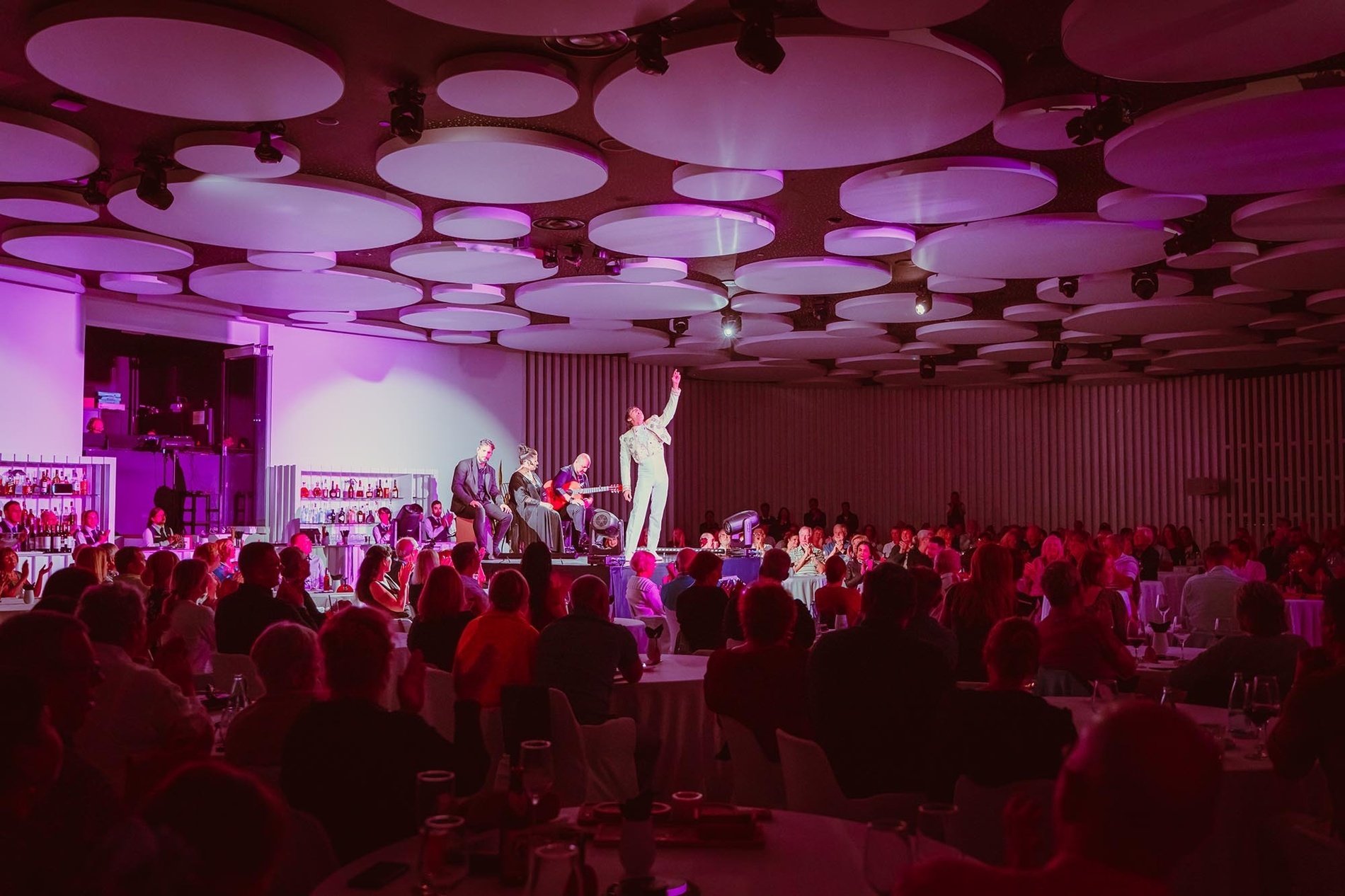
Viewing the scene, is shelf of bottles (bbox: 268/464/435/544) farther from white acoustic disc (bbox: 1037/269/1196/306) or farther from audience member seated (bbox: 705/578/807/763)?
audience member seated (bbox: 705/578/807/763)

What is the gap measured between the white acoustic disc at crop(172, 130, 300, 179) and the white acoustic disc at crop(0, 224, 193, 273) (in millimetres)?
2485

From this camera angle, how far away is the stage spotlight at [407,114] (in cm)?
636

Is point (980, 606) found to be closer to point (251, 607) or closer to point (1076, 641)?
point (1076, 641)

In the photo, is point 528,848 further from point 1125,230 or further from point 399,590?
point 1125,230

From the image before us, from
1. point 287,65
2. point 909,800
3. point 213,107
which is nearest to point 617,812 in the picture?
point 909,800

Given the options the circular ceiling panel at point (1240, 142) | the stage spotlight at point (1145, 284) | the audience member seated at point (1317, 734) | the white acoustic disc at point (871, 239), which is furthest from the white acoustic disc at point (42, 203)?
the stage spotlight at point (1145, 284)

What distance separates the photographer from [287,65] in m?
5.73

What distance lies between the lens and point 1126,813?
150 cm

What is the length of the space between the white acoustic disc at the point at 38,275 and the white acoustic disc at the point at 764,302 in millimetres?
7621

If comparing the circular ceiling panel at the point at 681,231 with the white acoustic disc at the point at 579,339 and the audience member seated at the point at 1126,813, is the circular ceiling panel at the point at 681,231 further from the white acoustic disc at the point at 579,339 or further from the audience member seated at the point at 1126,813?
the audience member seated at the point at 1126,813

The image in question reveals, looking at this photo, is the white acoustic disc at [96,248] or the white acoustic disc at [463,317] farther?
the white acoustic disc at [463,317]

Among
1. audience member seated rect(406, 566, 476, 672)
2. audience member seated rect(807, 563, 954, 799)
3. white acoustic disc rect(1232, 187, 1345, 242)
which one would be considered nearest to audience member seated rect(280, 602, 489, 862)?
audience member seated rect(807, 563, 954, 799)

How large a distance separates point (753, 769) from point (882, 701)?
754 mm

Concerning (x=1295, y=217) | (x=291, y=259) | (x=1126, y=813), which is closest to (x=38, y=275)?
(x=291, y=259)
